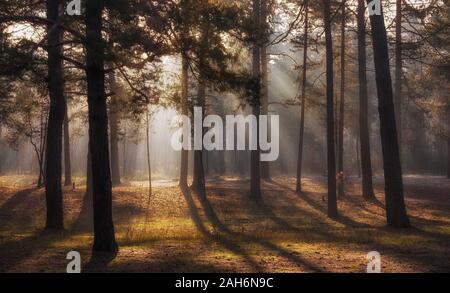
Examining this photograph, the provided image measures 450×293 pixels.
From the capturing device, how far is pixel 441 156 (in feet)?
173

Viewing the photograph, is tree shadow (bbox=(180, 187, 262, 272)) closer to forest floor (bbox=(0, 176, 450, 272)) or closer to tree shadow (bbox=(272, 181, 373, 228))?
forest floor (bbox=(0, 176, 450, 272))

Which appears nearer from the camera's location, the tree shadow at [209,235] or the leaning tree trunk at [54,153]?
the tree shadow at [209,235]

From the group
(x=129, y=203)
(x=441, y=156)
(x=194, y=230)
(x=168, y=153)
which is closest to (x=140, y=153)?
(x=168, y=153)

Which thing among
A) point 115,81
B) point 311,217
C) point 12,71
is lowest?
point 311,217

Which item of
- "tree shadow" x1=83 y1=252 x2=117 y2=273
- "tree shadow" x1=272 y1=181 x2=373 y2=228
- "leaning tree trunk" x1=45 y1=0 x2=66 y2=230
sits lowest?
"tree shadow" x1=272 y1=181 x2=373 y2=228

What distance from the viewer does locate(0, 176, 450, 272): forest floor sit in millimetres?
10453

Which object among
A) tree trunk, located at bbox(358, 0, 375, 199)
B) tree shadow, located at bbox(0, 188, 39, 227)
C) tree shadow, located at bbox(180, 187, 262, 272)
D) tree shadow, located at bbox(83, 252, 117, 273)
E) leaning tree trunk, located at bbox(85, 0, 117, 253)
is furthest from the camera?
tree trunk, located at bbox(358, 0, 375, 199)

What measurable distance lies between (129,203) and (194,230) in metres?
8.40

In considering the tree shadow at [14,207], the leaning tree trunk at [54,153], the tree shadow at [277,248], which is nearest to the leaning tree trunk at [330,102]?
the tree shadow at [277,248]

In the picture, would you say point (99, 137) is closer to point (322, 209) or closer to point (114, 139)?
point (322, 209)

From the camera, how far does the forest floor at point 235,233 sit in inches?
412

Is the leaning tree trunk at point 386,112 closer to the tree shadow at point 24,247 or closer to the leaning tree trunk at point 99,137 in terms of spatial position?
the leaning tree trunk at point 99,137

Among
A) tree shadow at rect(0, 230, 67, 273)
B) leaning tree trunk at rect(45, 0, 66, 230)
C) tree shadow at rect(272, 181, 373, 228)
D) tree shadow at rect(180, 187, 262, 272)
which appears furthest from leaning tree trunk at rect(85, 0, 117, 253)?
tree shadow at rect(272, 181, 373, 228)
